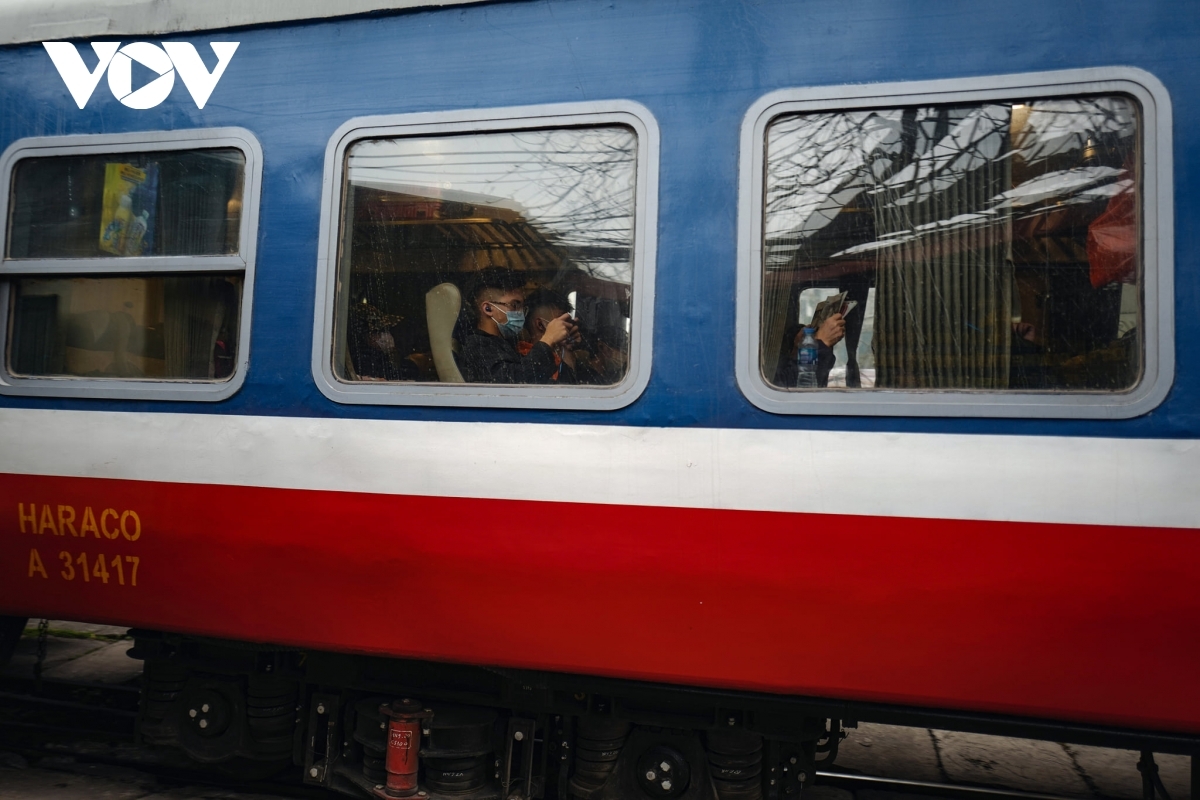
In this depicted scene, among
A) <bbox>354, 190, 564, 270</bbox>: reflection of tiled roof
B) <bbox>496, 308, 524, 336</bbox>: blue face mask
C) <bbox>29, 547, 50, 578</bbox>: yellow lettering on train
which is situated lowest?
<bbox>29, 547, 50, 578</bbox>: yellow lettering on train

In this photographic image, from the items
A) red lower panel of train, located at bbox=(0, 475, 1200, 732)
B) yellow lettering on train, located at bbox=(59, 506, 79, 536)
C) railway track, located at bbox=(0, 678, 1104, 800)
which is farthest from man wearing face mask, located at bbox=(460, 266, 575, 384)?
railway track, located at bbox=(0, 678, 1104, 800)

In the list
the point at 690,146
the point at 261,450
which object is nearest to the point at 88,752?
the point at 261,450

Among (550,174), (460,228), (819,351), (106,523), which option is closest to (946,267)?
(819,351)

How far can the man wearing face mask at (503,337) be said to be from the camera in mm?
2723

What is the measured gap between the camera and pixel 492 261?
9.18ft

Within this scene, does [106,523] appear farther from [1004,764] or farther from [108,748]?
[1004,764]

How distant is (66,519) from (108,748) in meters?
1.80

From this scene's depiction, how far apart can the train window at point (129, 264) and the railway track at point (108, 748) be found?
1.90m

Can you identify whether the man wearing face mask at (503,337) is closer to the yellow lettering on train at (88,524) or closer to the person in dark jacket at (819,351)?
the person in dark jacket at (819,351)

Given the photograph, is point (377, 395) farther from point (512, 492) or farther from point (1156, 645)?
point (1156, 645)

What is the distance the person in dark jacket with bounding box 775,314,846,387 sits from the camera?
252cm

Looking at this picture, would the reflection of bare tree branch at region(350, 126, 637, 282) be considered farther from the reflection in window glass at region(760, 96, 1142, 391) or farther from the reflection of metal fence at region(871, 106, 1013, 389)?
the reflection of metal fence at region(871, 106, 1013, 389)

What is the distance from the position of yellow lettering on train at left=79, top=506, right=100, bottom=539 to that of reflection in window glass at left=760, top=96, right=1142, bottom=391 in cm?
240

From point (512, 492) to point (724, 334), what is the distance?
82 centimetres
